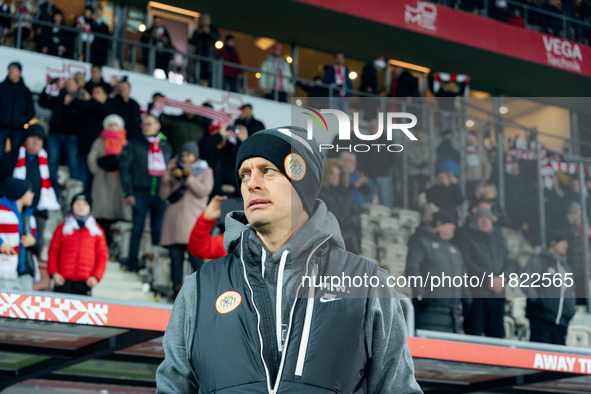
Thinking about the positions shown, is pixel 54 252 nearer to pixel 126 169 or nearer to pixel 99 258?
pixel 99 258

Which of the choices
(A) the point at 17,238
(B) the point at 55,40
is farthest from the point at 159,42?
(A) the point at 17,238

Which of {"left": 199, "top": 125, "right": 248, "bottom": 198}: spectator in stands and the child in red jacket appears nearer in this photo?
the child in red jacket

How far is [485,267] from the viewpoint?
3949 mm

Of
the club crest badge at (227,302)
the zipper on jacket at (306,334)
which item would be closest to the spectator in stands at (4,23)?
the club crest badge at (227,302)

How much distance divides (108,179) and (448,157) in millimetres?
3701

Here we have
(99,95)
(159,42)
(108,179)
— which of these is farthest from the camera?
(159,42)

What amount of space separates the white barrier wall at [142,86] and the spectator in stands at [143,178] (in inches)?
95.4

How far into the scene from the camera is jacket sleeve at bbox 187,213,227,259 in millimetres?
6099

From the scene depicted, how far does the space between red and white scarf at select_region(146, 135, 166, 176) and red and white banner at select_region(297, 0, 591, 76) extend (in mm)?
7621

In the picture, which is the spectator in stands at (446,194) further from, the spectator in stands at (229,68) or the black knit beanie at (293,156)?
the spectator in stands at (229,68)

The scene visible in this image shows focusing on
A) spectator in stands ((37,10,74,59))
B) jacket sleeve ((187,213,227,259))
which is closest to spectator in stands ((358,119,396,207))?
jacket sleeve ((187,213,227,259))

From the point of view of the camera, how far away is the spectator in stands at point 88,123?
8500 mm

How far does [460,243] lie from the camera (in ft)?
15.5

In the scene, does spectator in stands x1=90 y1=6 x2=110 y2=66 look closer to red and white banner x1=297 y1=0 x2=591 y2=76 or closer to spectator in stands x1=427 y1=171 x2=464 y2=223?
red and white banner x1=297 y1=0 x2=591 y2=76
